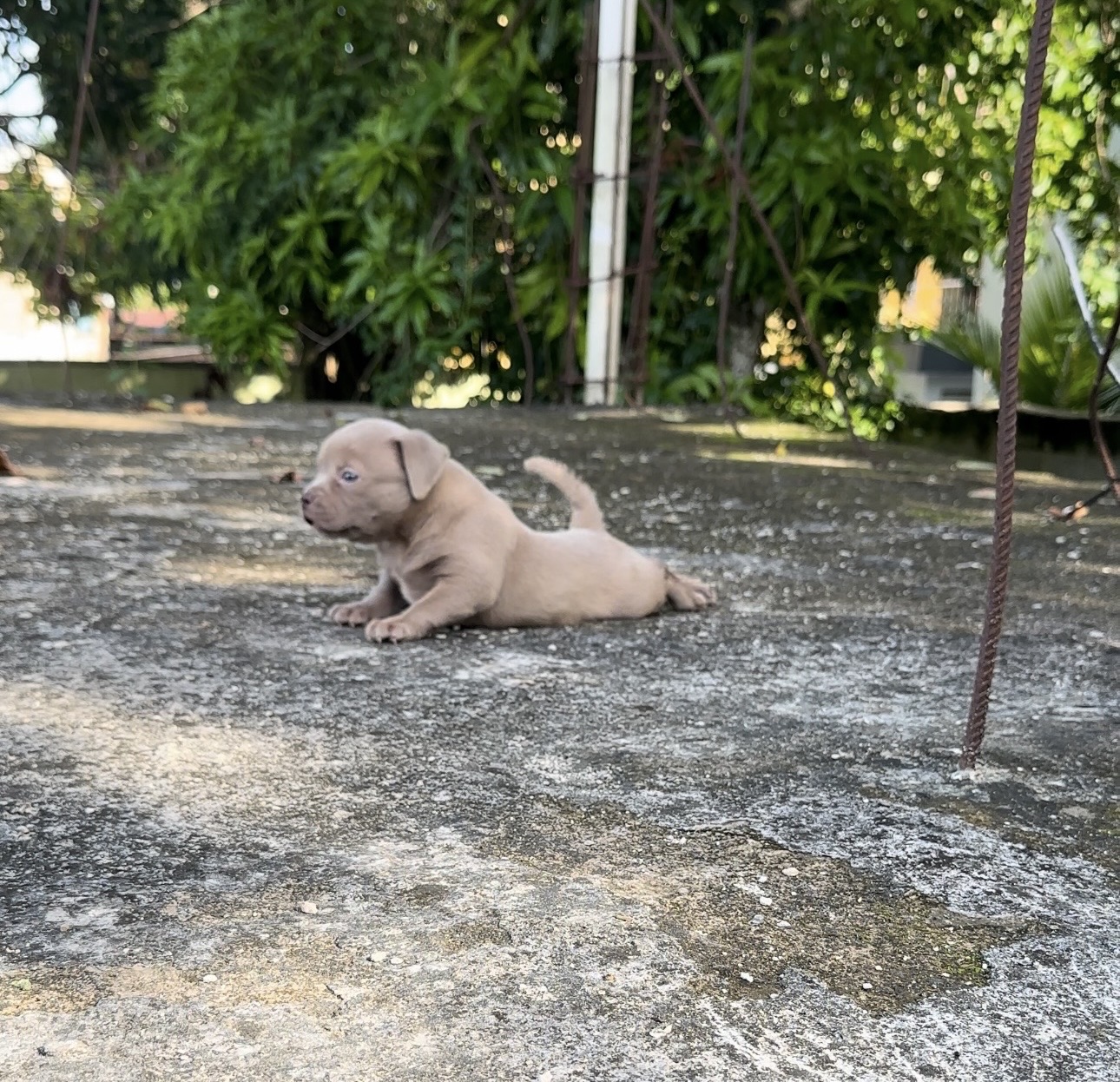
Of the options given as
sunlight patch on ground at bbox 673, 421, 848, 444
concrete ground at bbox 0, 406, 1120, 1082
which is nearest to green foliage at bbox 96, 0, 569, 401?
sunlight patch on ground at bbox 673, 421, 848, 444

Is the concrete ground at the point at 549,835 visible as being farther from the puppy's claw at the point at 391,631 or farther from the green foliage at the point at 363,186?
the green foliage at the point at 363,186

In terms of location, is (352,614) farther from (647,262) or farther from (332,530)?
(647,262)

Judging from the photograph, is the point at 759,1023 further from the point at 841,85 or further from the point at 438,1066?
the point at 841,85

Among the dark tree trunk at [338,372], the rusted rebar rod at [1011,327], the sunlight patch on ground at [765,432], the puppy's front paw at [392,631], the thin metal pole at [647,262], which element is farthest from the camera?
the dark tree trunk at [338,372]

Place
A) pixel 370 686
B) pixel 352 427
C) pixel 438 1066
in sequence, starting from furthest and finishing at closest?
pixel 352 427
pixel 370 686
pixel 438 1066

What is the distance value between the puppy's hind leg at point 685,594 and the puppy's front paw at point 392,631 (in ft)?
1.89

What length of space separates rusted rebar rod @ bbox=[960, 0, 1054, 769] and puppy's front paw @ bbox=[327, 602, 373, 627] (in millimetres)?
1199

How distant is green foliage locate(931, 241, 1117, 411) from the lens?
21.8 feet

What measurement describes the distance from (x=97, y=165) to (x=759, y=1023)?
11424 millimetres

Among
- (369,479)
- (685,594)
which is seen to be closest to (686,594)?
(685,594)

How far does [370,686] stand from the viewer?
7.47ft

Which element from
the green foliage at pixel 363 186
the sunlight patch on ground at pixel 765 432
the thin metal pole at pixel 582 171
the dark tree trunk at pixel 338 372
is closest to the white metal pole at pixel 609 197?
the thin metal pole at pixel 582 171

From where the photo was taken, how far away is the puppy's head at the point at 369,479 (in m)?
2.59

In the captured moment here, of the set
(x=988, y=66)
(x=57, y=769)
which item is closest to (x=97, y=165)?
(x=988, y=66)
